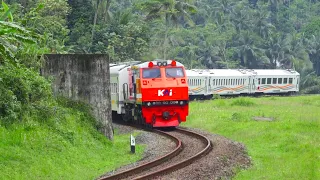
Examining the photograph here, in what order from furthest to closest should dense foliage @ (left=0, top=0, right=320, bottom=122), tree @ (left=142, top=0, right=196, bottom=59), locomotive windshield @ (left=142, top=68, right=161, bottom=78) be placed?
1. tree @ (left=142, top=0, right=196, bottom=59)
2. locomotive windshield @ (left=142, top=68, right=161, bottom=78)
3. dense foliage @ (left=0, top=0, right=320, bottom=122)

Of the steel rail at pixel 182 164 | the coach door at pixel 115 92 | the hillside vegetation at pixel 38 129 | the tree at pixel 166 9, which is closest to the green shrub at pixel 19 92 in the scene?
the hillside vegetation at pixel 38 129

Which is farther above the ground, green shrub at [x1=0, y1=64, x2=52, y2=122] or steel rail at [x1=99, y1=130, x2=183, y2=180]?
green shrub at [x1=0, y1=64, x2=52, y2=122]

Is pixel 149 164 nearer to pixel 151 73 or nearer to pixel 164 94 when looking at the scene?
pixel 164 94

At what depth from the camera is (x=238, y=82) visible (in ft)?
150

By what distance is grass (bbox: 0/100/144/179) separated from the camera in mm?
10297

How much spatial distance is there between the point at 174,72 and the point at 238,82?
2634 cm

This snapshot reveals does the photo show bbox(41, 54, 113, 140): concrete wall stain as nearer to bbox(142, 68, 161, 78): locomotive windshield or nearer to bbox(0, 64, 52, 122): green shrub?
bbox(0, 64, 52, 122): green shrub

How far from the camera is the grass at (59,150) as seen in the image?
33.8ft

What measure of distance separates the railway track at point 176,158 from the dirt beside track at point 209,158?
0.53 feet

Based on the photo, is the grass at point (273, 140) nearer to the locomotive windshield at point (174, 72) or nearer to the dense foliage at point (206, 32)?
the locomotive windshield at point (174, 72)

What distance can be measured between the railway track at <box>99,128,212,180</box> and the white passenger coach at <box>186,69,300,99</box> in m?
24.9

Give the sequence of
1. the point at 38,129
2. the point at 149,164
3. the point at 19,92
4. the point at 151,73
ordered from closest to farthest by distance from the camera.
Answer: the point at 149,164 < the point at 38,129 < the point at 19,92 < the point at 151,73

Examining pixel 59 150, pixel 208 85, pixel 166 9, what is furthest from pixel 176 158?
pixel 208 85

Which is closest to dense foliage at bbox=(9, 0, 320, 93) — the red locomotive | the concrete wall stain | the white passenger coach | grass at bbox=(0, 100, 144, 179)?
the white passenger coach
